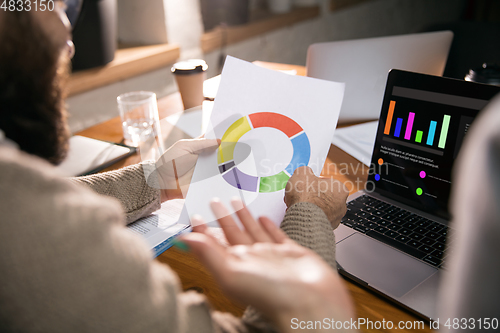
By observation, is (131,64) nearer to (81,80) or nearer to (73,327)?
(81,80)

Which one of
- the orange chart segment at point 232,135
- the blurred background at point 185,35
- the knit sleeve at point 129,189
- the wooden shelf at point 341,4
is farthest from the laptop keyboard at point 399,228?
the wooden shelf at point 341,4

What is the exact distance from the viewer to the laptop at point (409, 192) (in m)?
0.51

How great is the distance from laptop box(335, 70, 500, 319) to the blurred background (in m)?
0.77

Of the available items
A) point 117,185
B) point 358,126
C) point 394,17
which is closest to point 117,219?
point 117,185

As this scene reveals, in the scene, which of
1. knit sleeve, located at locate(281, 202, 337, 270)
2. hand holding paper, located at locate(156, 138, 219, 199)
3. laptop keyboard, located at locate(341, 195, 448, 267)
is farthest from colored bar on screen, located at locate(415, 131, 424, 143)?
hand holding paper, located at locate(156, 138, 219, 199)

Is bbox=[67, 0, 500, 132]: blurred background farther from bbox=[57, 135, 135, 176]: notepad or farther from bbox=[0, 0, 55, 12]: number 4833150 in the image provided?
bbox=[0, 0, 55, 12]: number 4833150

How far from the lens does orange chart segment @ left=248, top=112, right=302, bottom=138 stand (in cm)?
70

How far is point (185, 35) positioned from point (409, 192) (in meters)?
1.53

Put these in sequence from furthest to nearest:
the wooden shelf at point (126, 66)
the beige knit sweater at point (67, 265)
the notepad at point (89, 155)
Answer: the wooden shelf at point (126, 66) → the notepad at point (89, 155) → the beige knit sweater at point (67, 265)

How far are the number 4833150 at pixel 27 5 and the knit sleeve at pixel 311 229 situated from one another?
37 cm

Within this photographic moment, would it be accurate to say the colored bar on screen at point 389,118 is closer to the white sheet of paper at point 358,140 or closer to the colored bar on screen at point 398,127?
the colored bar on screen at point 398,127

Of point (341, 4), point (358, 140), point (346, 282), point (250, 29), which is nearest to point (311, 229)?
point (346, 282)

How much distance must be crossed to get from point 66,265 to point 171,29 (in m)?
1.71

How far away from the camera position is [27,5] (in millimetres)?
304
